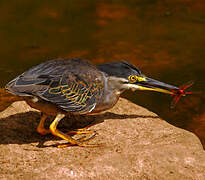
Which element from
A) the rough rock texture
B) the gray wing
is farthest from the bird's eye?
the rough rock texture

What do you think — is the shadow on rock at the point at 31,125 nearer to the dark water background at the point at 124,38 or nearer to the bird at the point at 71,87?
the bird at the point at 71,87

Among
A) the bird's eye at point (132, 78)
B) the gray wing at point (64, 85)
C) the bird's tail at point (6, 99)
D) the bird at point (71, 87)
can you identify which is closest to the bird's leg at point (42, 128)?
the bird at point (71, 87)

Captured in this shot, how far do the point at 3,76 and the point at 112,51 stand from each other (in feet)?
8.49

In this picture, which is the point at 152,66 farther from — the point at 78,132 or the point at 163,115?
the point at 78,132

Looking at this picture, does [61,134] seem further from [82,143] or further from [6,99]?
[6,99]

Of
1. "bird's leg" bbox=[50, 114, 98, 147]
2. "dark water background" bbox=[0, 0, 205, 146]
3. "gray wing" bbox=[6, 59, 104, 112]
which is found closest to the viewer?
"gray wing" bbox=[6, 59, 104, 112]

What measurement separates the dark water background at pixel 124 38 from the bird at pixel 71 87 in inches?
60.9

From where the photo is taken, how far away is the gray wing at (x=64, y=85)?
13.2ft

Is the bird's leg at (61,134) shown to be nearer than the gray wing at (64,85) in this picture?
No

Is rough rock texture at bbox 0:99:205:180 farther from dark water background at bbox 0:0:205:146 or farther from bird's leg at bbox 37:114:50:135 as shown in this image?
dark water background at bbox 0:0:205:146

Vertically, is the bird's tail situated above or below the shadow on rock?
below

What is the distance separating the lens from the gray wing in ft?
13.2

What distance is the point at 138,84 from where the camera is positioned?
459cm

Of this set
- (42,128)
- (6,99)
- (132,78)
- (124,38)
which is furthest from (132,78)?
(124,38)
